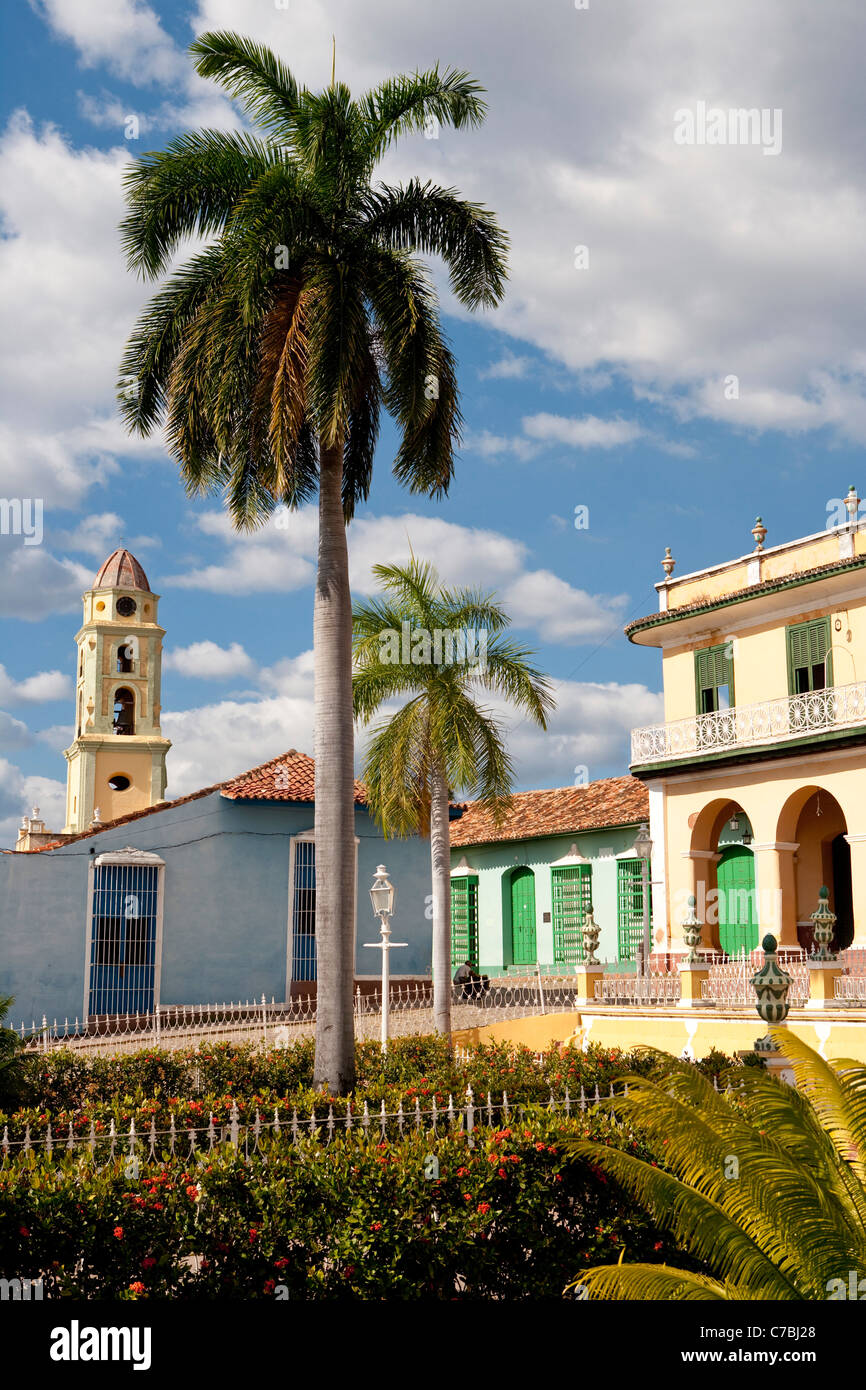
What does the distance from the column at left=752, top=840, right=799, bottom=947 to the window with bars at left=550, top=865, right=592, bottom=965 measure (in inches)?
271

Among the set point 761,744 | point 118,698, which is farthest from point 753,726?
point 118,698

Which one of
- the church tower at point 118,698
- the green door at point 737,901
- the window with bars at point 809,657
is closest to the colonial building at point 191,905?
the green door at point 737,901

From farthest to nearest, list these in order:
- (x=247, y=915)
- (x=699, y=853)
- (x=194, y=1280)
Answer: (x=699, y=853)
(x=247, y=915)
(x=194, y=1280)

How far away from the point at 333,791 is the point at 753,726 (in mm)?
13407

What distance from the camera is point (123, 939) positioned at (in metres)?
21.6

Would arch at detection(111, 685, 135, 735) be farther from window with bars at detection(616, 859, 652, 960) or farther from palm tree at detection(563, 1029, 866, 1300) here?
palm tree at detection(563, 1029, 866, 1300)

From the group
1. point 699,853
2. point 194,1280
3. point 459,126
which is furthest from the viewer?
point 699,853

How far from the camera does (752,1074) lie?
7.62 meters

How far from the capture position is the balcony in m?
21.8

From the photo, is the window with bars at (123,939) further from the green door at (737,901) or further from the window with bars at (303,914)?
the green door at (737,901)

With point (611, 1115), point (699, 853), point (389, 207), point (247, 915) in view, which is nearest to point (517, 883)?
point (699, 853)

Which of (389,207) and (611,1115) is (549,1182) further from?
(389,207)

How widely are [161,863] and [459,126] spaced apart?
534 inches

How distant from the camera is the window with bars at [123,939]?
21.3m
